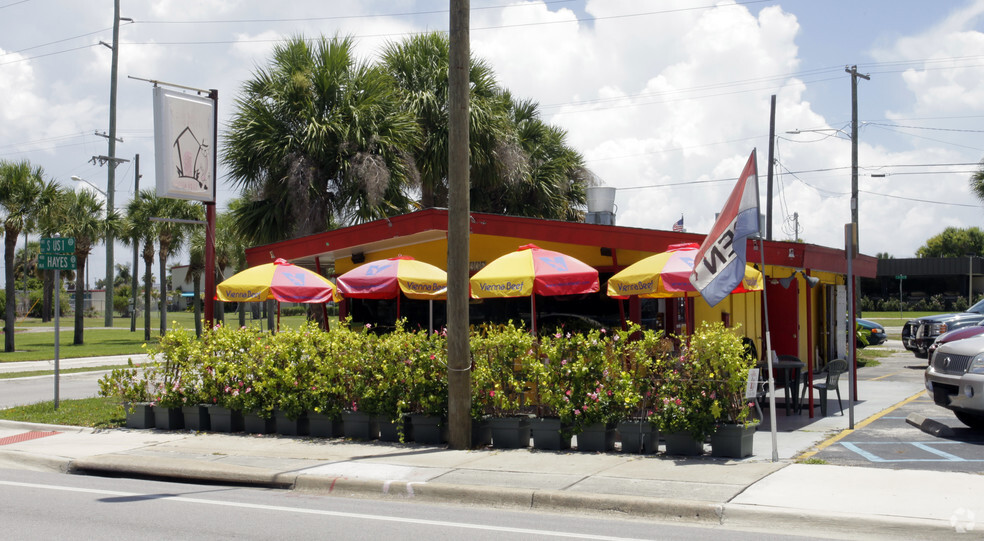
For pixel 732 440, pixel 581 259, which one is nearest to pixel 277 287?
pixel 581 259

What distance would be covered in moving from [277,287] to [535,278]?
495 cm

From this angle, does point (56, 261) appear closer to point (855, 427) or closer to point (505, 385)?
point (505, 385)

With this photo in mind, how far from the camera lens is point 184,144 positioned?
13.7 metres

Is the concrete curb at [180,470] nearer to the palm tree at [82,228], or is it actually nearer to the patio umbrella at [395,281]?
the patio umbrella at [395,281]

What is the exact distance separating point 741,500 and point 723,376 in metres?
2.11

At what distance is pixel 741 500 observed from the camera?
714 centimetres

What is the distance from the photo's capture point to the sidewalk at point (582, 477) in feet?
22.2

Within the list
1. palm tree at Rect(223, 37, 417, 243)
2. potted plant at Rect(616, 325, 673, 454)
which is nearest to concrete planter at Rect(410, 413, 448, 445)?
potted plant at Rect(616, 325, 673, 454)

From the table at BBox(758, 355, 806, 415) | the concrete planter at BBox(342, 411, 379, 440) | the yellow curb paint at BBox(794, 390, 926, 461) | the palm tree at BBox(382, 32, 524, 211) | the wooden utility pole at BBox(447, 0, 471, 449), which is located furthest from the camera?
the palm tree at BBox(382, 32, 524, 211)

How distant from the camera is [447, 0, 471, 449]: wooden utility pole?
394 inches

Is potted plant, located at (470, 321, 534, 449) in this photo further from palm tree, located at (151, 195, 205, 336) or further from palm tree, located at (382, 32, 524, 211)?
palm tree, located at (151, 195, 205, 336)

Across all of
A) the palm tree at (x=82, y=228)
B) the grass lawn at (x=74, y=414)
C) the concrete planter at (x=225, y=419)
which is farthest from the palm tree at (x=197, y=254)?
the concrete planter at (x=225, y=419)

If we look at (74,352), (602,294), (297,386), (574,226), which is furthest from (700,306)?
(74,352)

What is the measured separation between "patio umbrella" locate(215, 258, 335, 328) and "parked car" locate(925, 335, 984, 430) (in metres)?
9.62
